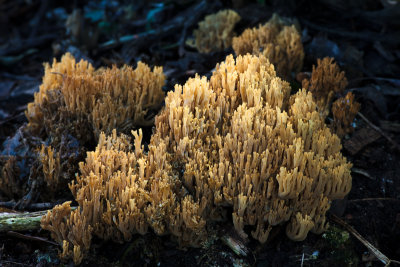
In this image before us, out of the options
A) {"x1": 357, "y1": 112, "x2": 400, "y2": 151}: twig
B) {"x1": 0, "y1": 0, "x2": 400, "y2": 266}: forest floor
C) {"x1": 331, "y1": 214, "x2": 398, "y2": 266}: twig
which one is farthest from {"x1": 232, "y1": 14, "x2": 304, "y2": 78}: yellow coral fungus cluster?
{"x1": 331, "y1": 214, "x2": 398, "y2": 266}: twig

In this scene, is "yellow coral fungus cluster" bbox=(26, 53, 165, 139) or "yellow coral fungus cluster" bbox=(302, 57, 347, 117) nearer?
"yellow coral fungus cluster" bbox=(26, 53, 165, 139)

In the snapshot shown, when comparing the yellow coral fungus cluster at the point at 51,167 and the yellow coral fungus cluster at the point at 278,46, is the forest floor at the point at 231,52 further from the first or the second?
the yellow coral fungus cluster at the point at 51,167

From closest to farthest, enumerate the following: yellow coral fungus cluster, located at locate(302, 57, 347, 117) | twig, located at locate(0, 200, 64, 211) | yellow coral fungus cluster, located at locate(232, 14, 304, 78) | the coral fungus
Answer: twig, located at locate(0, 200, 64, 211) → the coral fungus → yellow coral fungus cluster, located at locate(302, 57, 347, 117) → yellow coral fungus cluster, located at locate(232, 14, 304, 78)

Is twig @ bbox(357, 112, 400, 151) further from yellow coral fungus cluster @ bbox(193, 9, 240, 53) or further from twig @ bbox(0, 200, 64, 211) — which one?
twig @ bbox(0, 200, 64, 211)

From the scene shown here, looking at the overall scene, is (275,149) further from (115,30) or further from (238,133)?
(115,30)

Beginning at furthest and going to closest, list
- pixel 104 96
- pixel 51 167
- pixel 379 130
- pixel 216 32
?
pixel 216 32 < pixel 379 130 < pixel 104 96 < pixel 51 167

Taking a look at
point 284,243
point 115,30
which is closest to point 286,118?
point 284,243

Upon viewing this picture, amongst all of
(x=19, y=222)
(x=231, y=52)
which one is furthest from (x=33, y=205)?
(x=231, y=52)

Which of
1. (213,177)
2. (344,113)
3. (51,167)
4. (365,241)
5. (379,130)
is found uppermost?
(51,167)

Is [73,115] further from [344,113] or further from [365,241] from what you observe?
[365,241]
